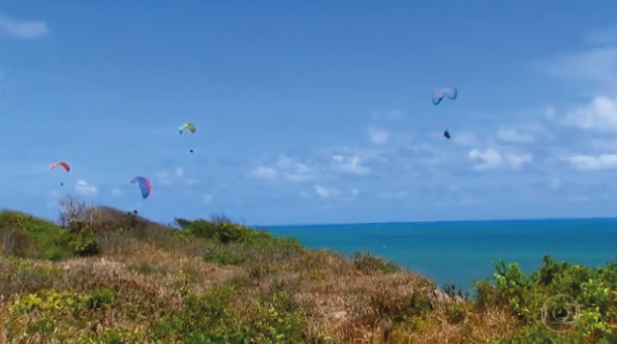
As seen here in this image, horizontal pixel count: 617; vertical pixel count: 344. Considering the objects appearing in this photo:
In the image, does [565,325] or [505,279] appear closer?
[565,325]

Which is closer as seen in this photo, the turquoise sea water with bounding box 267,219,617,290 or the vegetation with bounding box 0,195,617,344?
the vegetation with bounding box 0,195,617,344

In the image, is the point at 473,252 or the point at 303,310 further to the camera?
the point at 473,252

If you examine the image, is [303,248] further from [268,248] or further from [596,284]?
[596,284]

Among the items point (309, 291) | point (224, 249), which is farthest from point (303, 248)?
point (309, 291)

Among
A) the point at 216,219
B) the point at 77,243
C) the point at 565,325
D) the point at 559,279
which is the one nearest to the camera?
the point at 565,325

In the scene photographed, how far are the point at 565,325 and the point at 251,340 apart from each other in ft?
10.8

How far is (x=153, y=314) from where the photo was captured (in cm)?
888

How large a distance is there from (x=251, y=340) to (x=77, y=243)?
1436 cm

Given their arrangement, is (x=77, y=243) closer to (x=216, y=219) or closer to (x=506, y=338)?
(x=216, y=219)

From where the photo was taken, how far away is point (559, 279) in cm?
872

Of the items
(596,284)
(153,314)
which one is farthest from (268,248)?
(596,284)

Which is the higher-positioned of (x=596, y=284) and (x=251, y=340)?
A: (x=596, y=284)

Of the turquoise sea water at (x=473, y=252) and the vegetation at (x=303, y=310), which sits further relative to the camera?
Result: the turquoise sea water at (x=473, y=252)

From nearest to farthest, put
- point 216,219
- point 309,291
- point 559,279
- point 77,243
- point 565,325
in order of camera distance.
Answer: point 565,325
point 559,279
point 309,291
point 77,243
point 216,219
